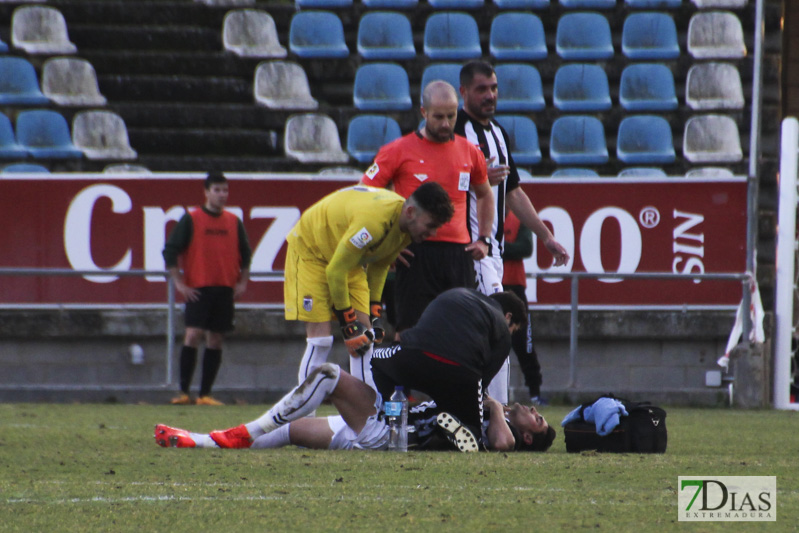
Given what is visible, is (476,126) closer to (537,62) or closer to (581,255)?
(581,255)

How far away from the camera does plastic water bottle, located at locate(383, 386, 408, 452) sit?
5.47 meters

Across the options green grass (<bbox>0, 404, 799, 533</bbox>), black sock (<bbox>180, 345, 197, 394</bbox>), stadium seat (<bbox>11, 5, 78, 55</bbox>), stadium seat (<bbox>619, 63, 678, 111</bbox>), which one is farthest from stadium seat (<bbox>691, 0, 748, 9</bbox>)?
green grass (<bbox>0, 404, 799, 533</bbox>)

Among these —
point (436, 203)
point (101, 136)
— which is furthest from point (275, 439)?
point (101, 136)

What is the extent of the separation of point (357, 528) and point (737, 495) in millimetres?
1351

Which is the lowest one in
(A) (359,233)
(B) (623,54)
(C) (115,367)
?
(C) (115,367)

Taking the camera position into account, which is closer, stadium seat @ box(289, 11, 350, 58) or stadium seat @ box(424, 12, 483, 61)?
stadium seat @ box(424, 12, 483, 61)

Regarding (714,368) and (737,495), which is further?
(714,368)

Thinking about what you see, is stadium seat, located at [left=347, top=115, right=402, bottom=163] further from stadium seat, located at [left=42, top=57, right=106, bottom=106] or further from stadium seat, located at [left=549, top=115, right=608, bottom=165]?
stadium seat, located at [left=42, top=57, right=106, bottom=106]

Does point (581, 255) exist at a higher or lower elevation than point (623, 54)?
lower

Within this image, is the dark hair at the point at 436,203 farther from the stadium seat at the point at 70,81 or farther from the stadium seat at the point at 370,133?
the stadium seat at the point at 70,81

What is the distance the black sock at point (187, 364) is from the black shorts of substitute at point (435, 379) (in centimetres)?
416

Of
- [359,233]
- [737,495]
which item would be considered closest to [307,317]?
[359,233]

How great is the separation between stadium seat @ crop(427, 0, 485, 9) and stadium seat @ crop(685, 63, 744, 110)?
2.33 metres

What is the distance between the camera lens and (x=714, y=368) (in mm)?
10352
